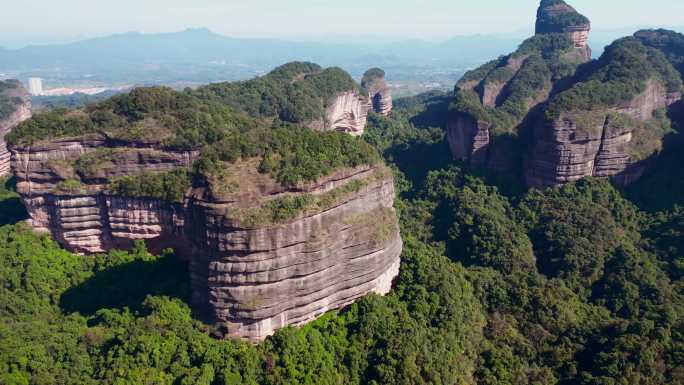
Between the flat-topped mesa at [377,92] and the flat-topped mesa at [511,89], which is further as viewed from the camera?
the flat-topped mesa at [377,92]

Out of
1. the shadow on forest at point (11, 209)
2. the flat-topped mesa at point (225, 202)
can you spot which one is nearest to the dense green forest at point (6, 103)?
the shadow on forest at point (11, 209)

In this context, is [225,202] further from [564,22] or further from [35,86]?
[35,86]

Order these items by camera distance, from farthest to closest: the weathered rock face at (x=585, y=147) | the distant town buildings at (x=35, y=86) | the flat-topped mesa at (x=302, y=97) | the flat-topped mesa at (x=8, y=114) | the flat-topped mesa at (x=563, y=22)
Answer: the distant town buildings at (x=35, y=86) < the flat-topped mesa at (x=563, y=22) < the flat-topped mesa at (x=8, y=114) < the flat-topped mesa at (x=302, y=97) < the weathered rock face at (x=585, y=147)

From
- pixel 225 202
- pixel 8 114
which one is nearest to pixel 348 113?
pixel 8 114

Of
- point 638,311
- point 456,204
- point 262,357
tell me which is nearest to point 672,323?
point 638,311

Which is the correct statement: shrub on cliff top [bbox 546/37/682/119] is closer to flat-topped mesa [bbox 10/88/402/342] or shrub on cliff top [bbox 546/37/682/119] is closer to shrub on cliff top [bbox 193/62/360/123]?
flat-topped mesa [bbox 10/88/402/342]

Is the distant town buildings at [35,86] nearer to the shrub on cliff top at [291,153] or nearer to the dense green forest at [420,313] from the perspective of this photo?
the dense green forest at [420,313]
